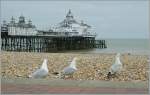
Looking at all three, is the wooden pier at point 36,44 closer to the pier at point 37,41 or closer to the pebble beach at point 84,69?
the pier at point 37,41

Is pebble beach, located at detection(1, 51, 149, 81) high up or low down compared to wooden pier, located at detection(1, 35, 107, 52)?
up

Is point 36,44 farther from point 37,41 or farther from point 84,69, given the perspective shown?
point 84,69

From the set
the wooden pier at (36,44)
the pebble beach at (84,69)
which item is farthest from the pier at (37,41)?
the pebble beach at (84,69)

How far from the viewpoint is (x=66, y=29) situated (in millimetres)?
75875

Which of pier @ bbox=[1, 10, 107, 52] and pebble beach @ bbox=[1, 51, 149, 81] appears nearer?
pebble beach @ bbox=[1, 51, 149, 81]

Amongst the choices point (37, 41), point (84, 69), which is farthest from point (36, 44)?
point (84, 69)

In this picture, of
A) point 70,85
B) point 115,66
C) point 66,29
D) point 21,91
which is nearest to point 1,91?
point 21,91

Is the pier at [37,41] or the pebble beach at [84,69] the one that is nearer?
the pebble beach at [84,69]

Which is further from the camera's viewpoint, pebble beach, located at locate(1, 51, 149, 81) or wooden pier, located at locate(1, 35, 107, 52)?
wooden pier, located at locate(1, 35, 107, 52)

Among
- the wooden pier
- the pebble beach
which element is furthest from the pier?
the pebble beach

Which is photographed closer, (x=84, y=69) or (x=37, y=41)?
(x=84, y=69)

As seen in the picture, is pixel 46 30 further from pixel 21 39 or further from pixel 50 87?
pixel 50 87

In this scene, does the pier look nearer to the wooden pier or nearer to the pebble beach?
the wooden pier

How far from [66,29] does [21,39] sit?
1117 inches
